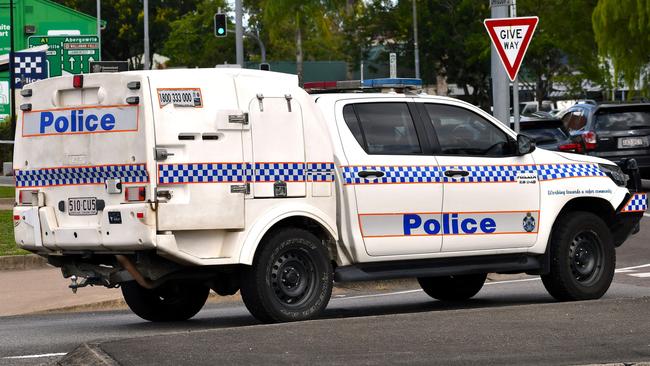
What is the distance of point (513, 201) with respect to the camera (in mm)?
11812

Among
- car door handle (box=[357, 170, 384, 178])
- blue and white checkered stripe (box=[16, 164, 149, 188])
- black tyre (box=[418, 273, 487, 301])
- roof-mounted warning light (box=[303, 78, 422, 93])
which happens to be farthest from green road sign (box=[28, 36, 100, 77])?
car door handle (box=[357, 170, 384, 178])

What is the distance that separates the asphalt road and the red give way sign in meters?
5.95

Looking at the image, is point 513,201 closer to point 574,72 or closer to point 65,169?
point 65,169

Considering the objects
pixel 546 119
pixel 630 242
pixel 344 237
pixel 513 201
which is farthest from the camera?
pixel 546 119

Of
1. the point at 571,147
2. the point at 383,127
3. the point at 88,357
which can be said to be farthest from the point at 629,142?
the point at 88,357

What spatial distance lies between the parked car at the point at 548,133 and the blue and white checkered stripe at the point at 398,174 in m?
15.9

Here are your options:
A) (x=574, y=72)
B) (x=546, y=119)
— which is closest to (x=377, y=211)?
(x=546, y=119)

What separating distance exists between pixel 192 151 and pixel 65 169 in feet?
3.77

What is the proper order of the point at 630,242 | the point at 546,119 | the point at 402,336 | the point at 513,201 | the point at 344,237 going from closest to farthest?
1. the point at 402,336
2. the point at 344,237
3. the point at 513,201
4. the point at 630,242
5. the point at 546,119

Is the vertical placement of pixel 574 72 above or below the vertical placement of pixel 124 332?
above

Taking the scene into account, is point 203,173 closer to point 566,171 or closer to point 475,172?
point 475,172

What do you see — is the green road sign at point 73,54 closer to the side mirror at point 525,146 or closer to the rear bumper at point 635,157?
the rear bumper at point 635,157

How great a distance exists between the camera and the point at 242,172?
10.4m

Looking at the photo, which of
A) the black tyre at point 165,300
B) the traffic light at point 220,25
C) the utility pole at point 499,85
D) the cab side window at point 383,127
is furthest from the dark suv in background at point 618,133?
the black tyre at point 165,300
